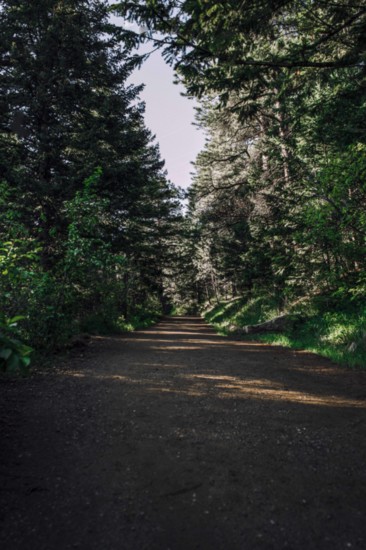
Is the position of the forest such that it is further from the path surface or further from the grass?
the path surface

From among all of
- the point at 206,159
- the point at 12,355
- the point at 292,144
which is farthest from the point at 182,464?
the point at 206,159

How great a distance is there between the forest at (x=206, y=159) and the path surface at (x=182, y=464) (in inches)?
76.5

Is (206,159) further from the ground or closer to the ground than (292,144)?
further from the ground

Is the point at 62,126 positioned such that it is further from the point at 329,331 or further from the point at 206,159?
the point at 329,331

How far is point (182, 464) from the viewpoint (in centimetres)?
319

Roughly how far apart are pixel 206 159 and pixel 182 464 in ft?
60.3

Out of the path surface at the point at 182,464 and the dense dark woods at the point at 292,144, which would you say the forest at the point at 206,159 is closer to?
the dense dark woods at the point at 292,144

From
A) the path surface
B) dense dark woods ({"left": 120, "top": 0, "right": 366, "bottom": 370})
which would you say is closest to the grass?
dense dark woods ({"left": 120, "top": 0, "right": 366, "bottom": 370})

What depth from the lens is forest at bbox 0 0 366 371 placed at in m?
5.86

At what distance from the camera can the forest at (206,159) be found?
5855 mm

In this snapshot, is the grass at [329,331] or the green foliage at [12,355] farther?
the grass at [329,331]

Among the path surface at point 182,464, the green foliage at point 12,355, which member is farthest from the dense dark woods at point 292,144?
the green foliage at point 12,355

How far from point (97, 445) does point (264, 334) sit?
10.0 meters

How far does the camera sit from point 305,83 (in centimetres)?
666
